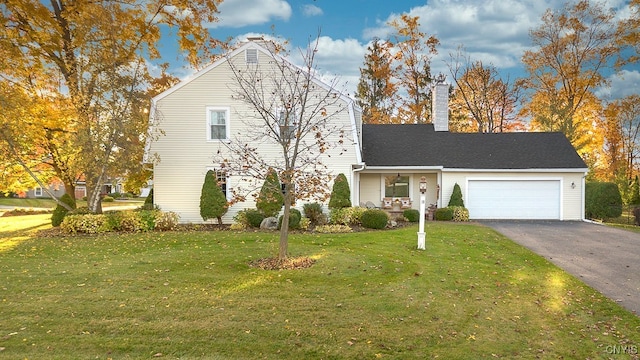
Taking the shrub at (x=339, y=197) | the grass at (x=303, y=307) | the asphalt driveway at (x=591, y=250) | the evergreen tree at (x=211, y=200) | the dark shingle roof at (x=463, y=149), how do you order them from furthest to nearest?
1. the dark shingle roof at (x=463, y=149)
2. the shrub at (x=339, y=197)
3. the evergreen tree at (x=211, y=200)
4. the asphalt driveway at (x=591, y=250)
5. the grass at (x=303, y=307)

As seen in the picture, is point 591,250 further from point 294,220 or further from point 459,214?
point 294,220

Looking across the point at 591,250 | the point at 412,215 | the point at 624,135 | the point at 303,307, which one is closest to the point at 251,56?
the point at 412,215

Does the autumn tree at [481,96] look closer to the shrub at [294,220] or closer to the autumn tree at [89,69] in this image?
the shrub at [294,220]

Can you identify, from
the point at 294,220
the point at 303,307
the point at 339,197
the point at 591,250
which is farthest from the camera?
the point at 339,197

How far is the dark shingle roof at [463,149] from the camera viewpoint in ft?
66.2

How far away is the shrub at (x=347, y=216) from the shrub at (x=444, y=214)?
424cm

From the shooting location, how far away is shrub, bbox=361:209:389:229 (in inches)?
630

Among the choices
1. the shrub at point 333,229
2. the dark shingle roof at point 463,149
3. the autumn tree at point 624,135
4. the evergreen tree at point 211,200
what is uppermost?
the autumn tree at point 624,135

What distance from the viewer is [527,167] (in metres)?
19.9

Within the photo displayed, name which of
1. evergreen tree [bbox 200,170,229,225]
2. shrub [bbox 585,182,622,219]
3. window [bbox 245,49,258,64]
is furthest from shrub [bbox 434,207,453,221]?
window [bbox 245,49,258,64]

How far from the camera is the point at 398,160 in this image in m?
20.4

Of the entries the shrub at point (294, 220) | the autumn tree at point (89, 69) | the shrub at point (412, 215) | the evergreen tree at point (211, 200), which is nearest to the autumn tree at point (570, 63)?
the shrub at point (412, 215)

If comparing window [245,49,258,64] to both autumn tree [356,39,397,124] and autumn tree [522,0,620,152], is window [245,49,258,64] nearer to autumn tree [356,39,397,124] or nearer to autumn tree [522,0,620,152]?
autumn tree [356,39,397,124]

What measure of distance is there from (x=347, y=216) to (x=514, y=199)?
8.80m
